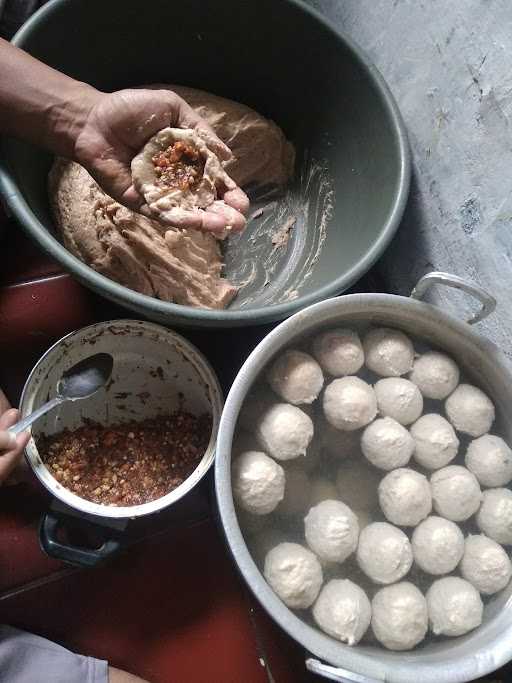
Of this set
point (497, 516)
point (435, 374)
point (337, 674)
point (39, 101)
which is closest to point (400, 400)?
point (435, 374)

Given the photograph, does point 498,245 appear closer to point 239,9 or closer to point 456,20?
point 456,20

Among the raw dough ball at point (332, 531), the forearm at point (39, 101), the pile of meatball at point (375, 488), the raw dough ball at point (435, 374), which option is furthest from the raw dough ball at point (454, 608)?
the forearm at point (39, 101)

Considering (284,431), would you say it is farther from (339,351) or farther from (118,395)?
(118,395)

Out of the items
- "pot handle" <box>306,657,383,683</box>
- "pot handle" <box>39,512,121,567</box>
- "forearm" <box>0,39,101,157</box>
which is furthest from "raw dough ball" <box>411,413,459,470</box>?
"forearm" <box>0,39,101,157</box>

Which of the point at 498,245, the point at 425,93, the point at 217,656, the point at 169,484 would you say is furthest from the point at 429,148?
the point at 217,656

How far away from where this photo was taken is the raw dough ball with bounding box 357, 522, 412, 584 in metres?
0.64

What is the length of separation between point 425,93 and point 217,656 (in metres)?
0.81

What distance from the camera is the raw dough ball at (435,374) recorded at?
70 cm

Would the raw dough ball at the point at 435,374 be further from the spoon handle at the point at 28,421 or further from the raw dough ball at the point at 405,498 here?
the spoon handle at the point at 28,421

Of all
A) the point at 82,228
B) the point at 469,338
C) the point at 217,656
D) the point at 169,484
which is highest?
the point at 469,338

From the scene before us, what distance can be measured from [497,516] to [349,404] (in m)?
0.20

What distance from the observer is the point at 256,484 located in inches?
25.2

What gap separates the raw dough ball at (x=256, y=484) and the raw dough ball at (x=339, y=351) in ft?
0.45

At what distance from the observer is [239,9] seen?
0.84 meters
